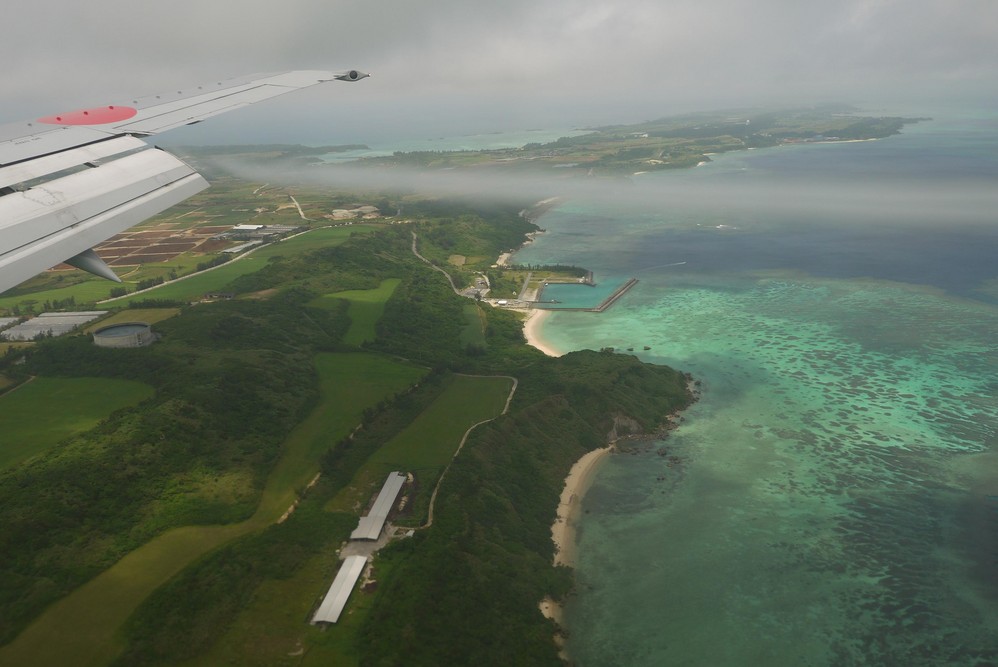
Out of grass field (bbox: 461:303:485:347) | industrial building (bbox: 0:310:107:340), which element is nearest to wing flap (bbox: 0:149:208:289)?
grass field (bbox: 461:303:485:347)

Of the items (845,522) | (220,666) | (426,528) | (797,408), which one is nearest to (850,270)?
(797,408)

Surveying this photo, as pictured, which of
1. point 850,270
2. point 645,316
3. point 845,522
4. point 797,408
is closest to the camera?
point 845,522

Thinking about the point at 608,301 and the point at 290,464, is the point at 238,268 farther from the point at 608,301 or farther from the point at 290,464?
the point at 290,464

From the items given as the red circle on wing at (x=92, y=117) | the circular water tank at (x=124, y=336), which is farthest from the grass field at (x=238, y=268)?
the red circle on wing at (x=92, y=117)

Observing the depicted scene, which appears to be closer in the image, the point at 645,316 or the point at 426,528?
the point at 426,528

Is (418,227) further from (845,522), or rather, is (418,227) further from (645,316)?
(845,522)
